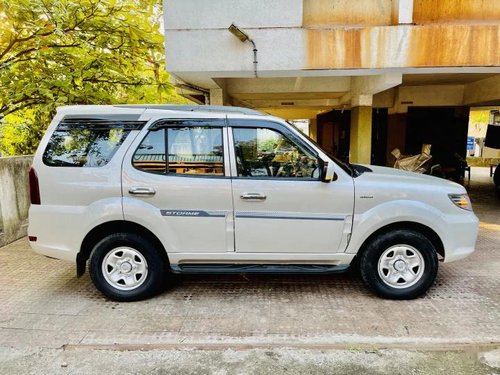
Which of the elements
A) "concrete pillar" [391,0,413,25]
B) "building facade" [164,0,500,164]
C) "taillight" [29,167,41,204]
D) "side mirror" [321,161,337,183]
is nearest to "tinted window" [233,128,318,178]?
"side mirror" [321,161,337,183]

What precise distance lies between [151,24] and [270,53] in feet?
7.65

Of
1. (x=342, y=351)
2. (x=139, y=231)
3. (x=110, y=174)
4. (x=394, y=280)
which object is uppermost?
(x=110, y=174)

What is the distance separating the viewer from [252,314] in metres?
3.74

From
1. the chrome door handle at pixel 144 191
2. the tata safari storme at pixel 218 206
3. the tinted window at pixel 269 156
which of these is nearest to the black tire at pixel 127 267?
the tata safari storme at pixel 218 206

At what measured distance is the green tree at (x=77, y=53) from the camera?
5947 mm

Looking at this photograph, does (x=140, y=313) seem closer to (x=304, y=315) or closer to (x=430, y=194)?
(x=304, y=315)

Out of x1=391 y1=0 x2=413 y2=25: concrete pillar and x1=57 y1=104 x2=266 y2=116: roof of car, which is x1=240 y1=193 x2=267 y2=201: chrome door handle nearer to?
x1=57 y1=104 x2=266 y2=116: roof of car

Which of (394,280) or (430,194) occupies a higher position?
(430,194)

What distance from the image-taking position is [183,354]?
123 inches

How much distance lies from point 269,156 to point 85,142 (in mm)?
1940

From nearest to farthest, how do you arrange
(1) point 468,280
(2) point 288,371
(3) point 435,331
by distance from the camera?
(2) point 288,371
(3) point 435,331
(1) point 468,280

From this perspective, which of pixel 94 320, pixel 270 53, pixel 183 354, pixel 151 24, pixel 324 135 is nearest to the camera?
pixel 183 354

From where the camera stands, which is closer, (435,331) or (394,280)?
(435,331)

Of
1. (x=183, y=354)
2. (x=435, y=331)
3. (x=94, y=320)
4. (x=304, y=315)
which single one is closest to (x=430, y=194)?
(x=435, y=331)
